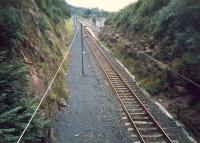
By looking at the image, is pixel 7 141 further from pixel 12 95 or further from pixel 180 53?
pixel 180 53

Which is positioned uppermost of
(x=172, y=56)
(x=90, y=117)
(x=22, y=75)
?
(x=22, y=75)

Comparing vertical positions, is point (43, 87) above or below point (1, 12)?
below

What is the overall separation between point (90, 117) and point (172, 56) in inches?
309

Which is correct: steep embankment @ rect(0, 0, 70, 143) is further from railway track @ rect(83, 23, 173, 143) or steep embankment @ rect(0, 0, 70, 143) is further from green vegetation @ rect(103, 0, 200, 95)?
green vegetation @ rect(103, 0, 200, 95)

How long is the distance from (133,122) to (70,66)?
14.2m

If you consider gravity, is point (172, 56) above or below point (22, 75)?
below

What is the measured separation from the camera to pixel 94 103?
1866cm

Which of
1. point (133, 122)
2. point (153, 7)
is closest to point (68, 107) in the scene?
point (133, 122)

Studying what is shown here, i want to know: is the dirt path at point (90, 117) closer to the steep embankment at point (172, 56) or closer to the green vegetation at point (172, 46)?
the steep embankment at point (172, 56)

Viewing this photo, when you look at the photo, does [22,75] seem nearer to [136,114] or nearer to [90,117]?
[90,117]

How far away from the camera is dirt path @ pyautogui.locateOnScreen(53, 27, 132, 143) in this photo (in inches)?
555

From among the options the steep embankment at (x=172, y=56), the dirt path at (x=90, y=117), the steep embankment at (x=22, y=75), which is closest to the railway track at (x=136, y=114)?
the dirt path at (x=90, y=117)

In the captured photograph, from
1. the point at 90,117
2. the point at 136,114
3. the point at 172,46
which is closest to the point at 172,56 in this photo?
the point at 172,46

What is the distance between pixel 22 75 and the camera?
12.7m
